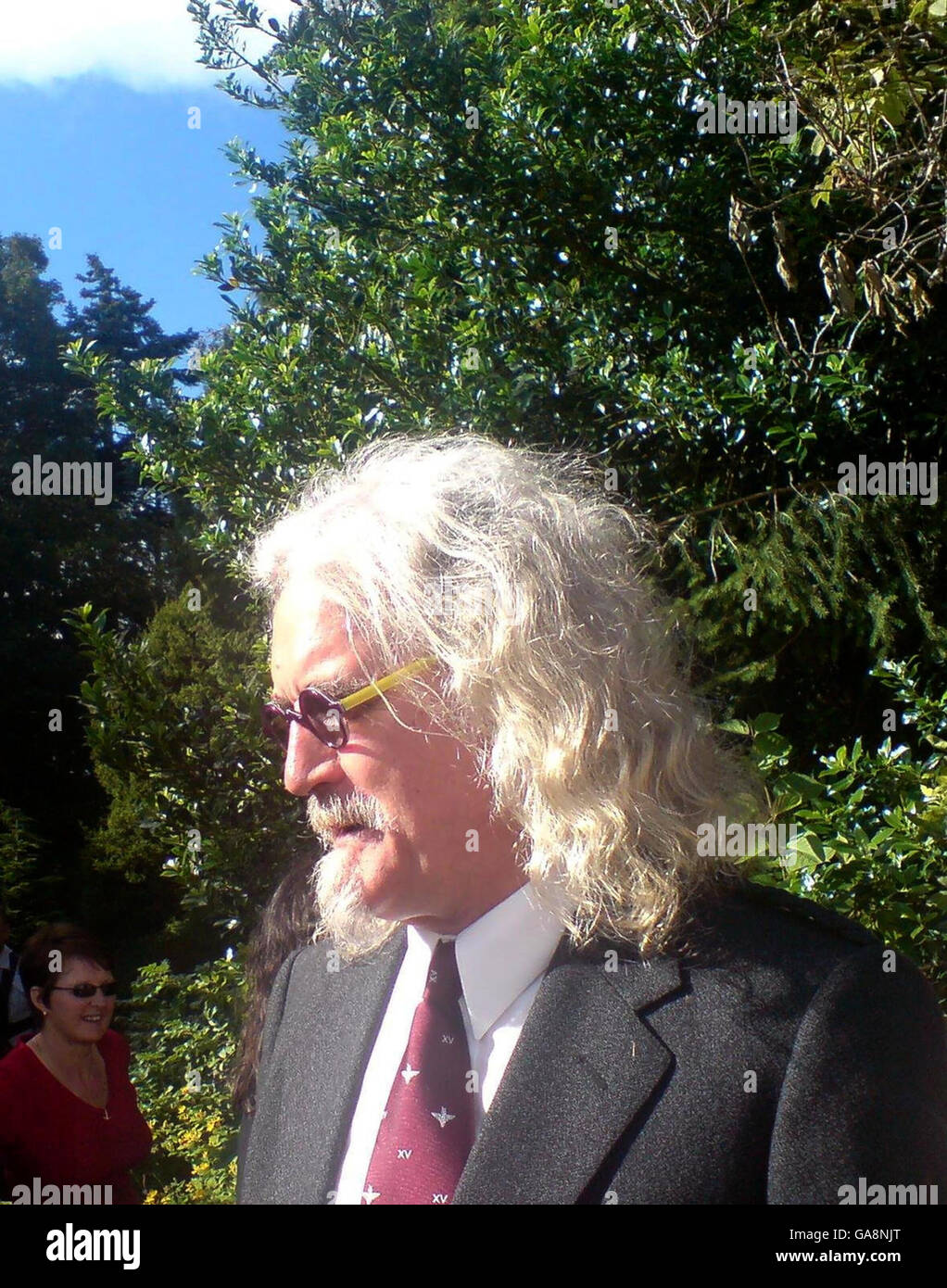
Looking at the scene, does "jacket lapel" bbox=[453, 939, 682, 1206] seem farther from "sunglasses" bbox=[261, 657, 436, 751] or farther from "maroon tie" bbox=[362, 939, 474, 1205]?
"sunglasses" bbox=[261, 657, 436, 751]

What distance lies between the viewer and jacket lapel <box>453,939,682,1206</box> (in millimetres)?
1387

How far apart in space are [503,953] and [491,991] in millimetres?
59

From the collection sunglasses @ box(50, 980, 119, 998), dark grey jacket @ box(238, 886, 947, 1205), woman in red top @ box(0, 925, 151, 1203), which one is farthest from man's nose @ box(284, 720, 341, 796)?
sunglasses @ box(50, 980, 119, 998)

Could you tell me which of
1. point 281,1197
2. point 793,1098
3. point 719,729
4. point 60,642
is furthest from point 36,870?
point 793,1098

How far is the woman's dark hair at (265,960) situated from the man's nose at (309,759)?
64cm

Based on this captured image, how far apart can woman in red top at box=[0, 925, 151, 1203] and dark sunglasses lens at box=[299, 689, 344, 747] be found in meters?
1.82

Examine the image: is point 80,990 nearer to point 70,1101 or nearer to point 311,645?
point 70,1101

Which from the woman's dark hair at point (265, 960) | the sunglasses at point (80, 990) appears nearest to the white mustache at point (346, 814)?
the woman's dark hair at point (265, 960)

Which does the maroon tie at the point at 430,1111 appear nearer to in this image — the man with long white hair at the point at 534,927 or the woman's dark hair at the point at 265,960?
the man with long white hair at the point at 534,927

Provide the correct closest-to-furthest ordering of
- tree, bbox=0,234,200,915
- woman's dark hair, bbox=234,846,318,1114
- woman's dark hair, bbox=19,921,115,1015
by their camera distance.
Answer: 1. woman's dark hair, bbox=234,846,318,1114
2. woman's dark hair, bbox=19,921,115,1015
3. tree, bbox=0,234,200,915

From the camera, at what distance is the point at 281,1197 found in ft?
5.25

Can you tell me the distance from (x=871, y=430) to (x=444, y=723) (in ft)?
9.00

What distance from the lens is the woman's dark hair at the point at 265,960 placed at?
2.16m
